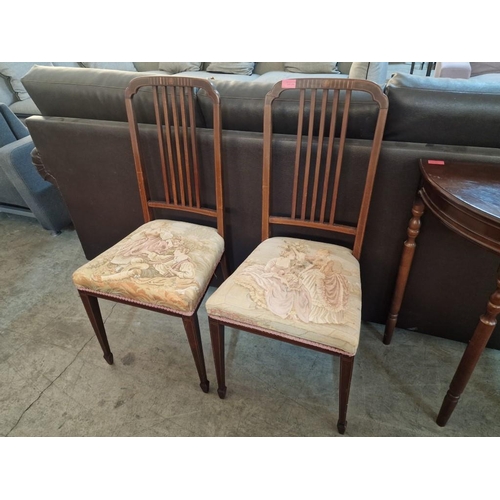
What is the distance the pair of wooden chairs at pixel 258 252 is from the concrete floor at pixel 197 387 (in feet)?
0.37

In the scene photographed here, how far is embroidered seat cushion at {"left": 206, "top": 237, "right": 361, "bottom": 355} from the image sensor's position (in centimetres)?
93

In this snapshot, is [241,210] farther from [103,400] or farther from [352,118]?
[103,400]

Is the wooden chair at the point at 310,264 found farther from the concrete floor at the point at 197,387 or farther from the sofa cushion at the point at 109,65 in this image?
the sofa cushion at the point at 109,65

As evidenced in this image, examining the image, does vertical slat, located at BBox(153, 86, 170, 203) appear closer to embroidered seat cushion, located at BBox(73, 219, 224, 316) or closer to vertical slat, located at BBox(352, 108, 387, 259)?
embroidered seat cushion, located at BBox(73, 219, 224, 316)

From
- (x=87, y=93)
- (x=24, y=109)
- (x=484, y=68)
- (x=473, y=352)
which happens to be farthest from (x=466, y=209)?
(x=24, y=109)

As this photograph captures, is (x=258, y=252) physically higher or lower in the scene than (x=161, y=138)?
lower

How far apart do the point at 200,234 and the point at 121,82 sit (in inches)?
26.8

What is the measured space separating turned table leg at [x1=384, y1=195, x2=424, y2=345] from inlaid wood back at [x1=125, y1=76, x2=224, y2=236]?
0.69m

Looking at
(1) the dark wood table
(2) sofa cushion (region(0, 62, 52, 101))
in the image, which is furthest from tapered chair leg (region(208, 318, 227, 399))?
(2) sofa cushion (region(0, 62, 52, 101))

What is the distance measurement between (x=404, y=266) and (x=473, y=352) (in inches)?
14.2

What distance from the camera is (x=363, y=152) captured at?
111 cm

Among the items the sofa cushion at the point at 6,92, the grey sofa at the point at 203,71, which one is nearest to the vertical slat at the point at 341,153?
the grey sofa at the point at 203,71

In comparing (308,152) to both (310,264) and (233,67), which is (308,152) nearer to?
(310,264)

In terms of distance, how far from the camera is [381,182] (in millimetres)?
1137
